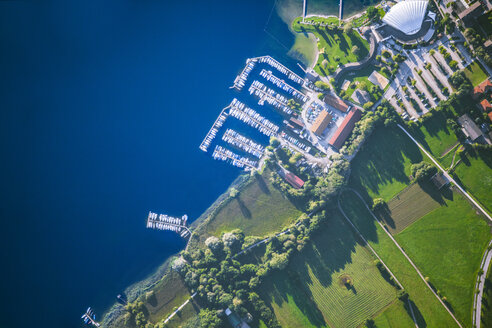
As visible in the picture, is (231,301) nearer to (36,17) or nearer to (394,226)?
(394,226)

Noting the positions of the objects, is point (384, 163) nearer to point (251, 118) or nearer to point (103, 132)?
point (251, 118)

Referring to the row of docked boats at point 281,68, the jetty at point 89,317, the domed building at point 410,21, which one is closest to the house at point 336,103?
the row of docked boats at point 281,68

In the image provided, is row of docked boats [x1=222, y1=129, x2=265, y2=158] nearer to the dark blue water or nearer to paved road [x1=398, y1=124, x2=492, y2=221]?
the dark blue water

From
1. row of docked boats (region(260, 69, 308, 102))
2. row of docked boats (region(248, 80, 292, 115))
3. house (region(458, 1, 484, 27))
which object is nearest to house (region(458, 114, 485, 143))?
house (region(458, 1, 484, 27))

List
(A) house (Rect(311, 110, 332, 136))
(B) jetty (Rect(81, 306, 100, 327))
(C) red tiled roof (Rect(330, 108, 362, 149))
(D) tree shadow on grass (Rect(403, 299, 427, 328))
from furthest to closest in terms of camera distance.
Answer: (B) jetty (Rect(81, 306, 100, 327)), (A) house (Rect(311, 110, 332, 136)), (C) red tiled roof (Rect(330, 108, 362, 149)), (D) tree shadow on grass (Rect(403, 299, 427, 328))

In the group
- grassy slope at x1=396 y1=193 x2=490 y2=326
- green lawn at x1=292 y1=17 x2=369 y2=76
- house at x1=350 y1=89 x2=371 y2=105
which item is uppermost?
green lawn at x1=292 y1=17 x2=369 y2=76

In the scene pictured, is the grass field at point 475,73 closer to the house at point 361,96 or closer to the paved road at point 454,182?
the paved road at point 454,182

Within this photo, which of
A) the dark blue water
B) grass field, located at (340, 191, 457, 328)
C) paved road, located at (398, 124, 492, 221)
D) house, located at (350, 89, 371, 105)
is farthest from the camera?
the dark blue water

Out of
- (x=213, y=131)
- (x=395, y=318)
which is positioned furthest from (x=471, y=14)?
(x=395, y=318)
